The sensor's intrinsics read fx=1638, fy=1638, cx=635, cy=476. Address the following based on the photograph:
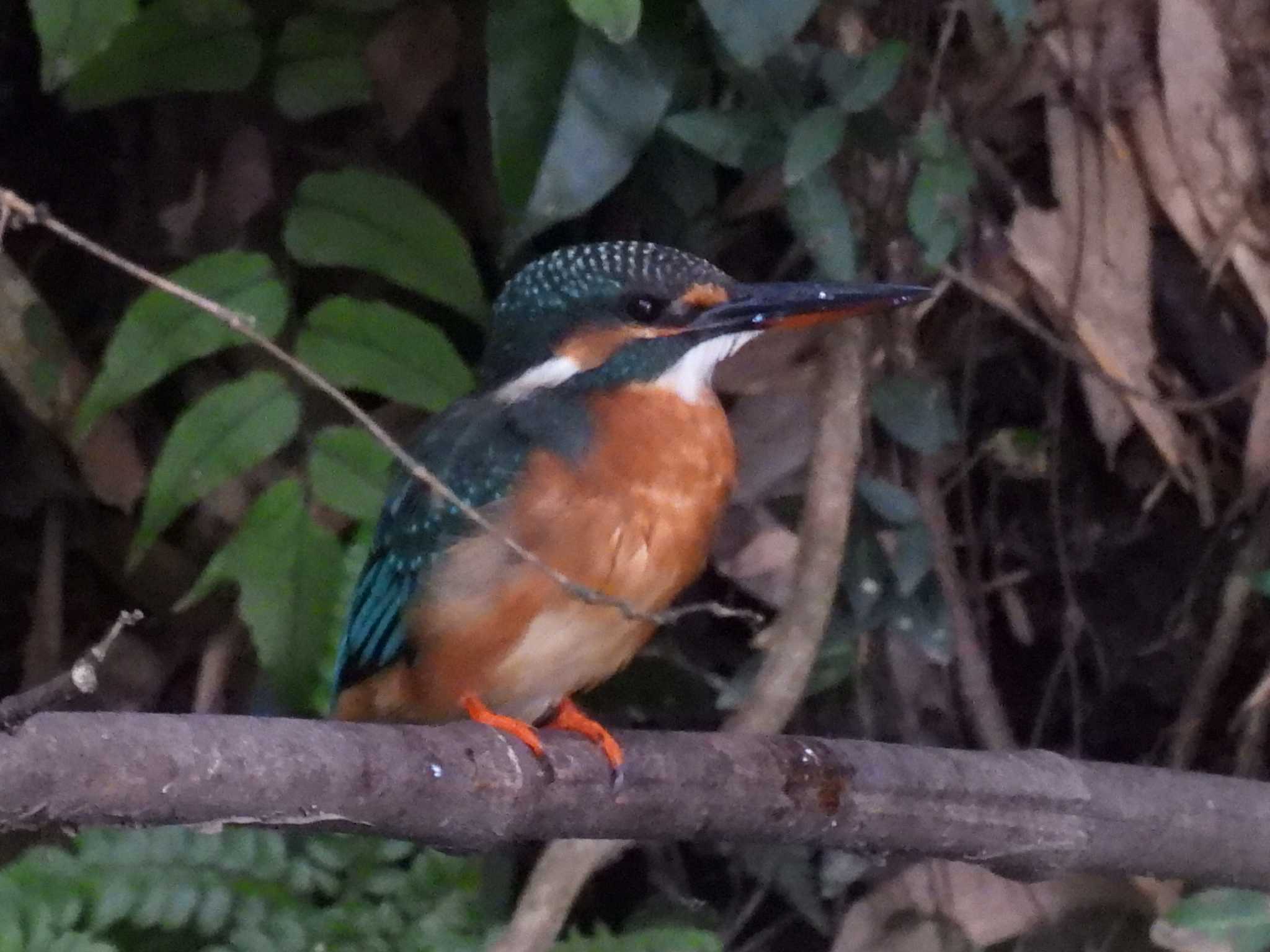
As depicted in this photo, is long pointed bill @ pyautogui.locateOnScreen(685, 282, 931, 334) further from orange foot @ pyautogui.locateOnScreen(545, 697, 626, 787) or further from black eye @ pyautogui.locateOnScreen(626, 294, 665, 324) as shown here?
orange foot @ pyautogui.locateOnScreen(545, 697, 626, 787)

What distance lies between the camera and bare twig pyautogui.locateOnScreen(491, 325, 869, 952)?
167 centimetres

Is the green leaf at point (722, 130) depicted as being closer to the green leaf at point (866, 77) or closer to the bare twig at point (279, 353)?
the green leaf at point (866, 77)

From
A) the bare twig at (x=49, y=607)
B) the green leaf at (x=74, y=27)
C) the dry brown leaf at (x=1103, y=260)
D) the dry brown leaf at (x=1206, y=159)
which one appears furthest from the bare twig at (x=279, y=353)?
the bare twig at (x=49, y=607)

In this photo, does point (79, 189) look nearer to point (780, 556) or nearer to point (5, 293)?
point (5, 293)

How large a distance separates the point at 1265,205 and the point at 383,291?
3.50 feet

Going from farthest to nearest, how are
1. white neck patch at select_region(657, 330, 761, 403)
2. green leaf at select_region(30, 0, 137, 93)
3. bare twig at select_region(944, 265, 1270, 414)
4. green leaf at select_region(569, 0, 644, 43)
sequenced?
1. bare twig at select_region(944, 265, 1270, 414)
2. white neck patch at select_region(657, 330, 761, 403)
3. green leaf at select_region(30, 0, 137, 93)
4. green leaf at select_region(569, 0, 644, 43)

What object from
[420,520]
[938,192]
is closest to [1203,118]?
[938,192]

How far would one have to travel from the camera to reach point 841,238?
169cm

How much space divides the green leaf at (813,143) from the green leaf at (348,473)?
0.53 meters

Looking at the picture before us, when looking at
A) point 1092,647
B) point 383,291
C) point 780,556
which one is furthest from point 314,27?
point 1092,647

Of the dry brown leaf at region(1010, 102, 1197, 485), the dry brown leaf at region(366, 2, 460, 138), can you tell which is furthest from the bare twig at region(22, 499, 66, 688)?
the dry brown leaf at region(1010, 102, 1197, 485)

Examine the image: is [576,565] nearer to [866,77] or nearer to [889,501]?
[889,501]

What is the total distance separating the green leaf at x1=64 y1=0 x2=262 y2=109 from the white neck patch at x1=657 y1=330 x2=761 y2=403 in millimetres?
655

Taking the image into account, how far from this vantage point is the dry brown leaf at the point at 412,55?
195cm
